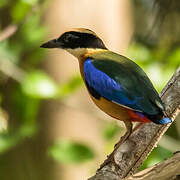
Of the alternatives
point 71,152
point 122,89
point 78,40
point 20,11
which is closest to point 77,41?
point 78,40

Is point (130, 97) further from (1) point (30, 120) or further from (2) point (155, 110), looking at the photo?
(1) point (30, 120)

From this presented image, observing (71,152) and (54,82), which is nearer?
(71,152)

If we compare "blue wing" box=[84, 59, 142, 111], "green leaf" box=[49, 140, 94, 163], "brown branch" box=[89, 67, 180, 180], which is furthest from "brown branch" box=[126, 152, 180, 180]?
"green leaf" box=[49, 140, 94, 163]

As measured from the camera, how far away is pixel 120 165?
363 centimetres

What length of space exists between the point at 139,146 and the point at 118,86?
38 centimetres

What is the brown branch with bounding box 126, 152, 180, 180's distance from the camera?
10.9 ft

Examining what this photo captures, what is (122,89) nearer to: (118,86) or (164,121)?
(118,86)

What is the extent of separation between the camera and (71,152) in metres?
5.08

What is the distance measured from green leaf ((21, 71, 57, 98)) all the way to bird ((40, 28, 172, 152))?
124 centimetres

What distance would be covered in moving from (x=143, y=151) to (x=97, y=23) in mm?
3309

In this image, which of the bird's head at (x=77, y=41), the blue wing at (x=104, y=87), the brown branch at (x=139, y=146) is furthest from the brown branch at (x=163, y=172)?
the bird's head at (x=77, y=41)

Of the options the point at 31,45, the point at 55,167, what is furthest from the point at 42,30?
the point at 55,167

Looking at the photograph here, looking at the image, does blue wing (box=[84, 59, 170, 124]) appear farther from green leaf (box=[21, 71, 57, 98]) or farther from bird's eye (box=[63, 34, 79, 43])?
green leaf (box=[21, 71, 57, 98])

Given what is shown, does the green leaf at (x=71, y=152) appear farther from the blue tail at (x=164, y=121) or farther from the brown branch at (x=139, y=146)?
the blue tail at (x=164, y=121)
